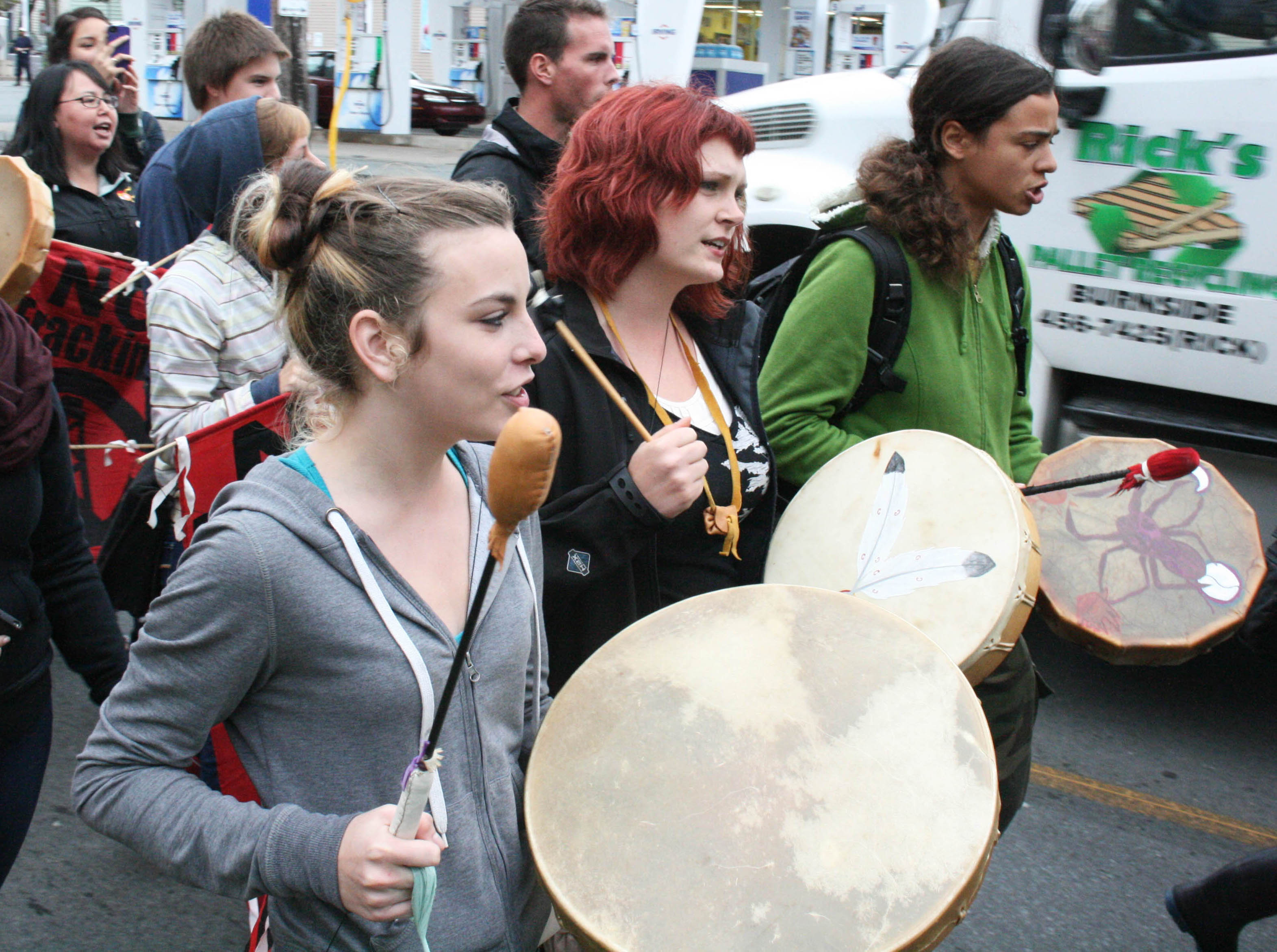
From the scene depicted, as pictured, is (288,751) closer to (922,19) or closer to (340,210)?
(340,210)

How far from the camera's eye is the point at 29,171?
250 centimetres

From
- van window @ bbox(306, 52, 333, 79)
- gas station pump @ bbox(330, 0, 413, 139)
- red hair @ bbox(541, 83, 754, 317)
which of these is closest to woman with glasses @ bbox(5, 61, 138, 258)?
red hair @ bbox(541, 83, 754, 317)

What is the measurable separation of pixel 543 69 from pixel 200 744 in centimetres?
308

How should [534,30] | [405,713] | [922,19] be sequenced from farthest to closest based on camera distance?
[922,19], [534,30], [405,713]

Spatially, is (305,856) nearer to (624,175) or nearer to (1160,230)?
(624,175)

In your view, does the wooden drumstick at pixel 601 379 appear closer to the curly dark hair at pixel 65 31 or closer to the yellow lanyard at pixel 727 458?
the yellow lanyard at pixel 727 458

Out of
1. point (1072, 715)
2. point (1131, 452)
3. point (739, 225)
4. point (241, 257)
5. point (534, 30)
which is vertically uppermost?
point (534, 30)

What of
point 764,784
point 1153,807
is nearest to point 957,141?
point 764,784

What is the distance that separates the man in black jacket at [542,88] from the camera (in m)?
3.67

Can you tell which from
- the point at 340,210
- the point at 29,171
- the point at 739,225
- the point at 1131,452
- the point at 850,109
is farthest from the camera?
the point at 850,109

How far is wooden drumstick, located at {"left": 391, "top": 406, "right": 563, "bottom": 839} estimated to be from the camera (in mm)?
1107

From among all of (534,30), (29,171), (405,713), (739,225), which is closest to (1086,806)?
(739,225)

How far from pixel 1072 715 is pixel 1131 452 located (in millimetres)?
1680

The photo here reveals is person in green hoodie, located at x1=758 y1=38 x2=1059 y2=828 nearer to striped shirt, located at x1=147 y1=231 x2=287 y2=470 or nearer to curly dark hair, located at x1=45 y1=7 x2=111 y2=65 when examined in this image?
striped shirt, located at x1=147 y1=231 x2=287 y2=470
